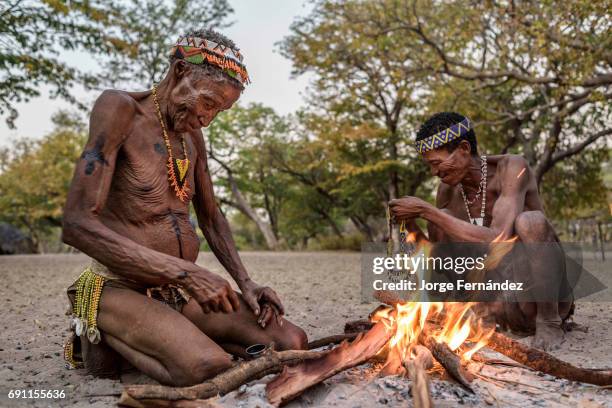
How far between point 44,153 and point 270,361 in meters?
29.3

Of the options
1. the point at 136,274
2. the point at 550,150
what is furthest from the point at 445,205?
the point at 550,150

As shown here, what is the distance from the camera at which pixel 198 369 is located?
2568 millimetres

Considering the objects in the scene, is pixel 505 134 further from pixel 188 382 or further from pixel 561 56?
pixel 188 382

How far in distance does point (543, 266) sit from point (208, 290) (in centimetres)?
257

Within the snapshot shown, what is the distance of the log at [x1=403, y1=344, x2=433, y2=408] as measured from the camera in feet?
7.46

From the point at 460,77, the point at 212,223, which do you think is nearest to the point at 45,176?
→ the point at 460,77

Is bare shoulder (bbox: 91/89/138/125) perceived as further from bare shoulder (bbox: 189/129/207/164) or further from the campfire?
the campfire

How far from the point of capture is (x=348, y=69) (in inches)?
696

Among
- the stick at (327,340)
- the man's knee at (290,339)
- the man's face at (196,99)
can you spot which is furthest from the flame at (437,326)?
the man's face at (196,99)

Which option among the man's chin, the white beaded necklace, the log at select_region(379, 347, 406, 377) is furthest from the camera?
the white beaded necklace

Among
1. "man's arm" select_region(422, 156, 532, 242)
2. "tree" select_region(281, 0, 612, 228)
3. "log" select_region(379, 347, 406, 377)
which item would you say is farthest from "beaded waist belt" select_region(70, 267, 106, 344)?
"tree" select_region(281, 0, 612, 228)

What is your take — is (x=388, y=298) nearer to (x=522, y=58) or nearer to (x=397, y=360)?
(x=397, y=360)

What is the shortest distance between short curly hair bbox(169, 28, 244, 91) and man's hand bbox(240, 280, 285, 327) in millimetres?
1297

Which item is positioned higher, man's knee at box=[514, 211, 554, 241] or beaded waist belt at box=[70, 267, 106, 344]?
man's knee at box=[514, 211, 554, 241]
